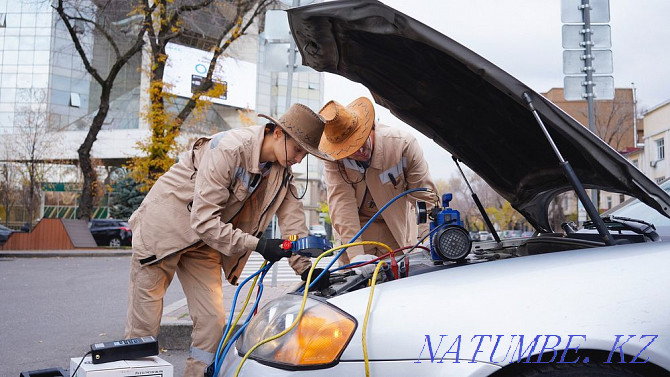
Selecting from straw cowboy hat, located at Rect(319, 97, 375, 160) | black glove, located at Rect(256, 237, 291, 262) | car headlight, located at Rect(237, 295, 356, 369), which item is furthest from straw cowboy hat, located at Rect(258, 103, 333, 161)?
car headlight, located at Rect(237, 295, 356, 369)

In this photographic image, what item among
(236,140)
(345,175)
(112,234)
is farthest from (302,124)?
(112,234)

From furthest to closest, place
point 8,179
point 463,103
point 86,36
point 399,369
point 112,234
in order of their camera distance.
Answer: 1. point 8,179
2. point 112,234
3. point 86,36
4. point 463,103
5. point 399,369

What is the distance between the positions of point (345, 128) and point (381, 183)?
2.03 ft

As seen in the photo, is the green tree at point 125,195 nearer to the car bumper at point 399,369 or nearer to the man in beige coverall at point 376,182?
the man in beige coverall at point 376,182

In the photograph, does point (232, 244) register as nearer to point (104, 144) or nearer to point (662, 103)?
point (662, 103)

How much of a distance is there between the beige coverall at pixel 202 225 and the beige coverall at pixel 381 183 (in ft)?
1.91

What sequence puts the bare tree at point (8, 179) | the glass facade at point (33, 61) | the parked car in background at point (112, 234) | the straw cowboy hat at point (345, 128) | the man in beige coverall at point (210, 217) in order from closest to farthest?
the man in beige coverall at point (210, 217), the straw cowboy hat at point (345, 128), the parked car in background at point (112, 234), the bare tree at point (8, 179), the glass facade at point (33, 61)

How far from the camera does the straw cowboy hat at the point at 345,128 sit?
11.5 ft

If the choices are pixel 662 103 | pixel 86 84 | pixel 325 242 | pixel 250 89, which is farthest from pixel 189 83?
pixel 325 242

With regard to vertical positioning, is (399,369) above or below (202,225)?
below

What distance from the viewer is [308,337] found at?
161cm

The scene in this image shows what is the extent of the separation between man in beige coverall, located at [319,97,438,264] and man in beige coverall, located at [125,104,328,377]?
19.8 inches

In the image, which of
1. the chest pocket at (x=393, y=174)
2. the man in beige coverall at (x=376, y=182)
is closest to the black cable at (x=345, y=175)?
the man in beige coverall at (x=376, y=182)

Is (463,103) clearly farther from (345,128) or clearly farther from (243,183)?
(243,183)
